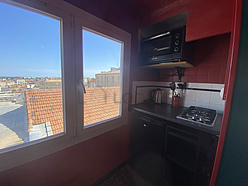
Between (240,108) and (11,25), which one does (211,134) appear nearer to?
(240,108)

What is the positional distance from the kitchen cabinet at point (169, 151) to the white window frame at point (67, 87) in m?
0.62

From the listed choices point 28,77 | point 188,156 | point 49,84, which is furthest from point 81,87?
point 188,156

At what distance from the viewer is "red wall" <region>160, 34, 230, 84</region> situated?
123cm

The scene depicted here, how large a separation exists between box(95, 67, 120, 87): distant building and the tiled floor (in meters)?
1.32

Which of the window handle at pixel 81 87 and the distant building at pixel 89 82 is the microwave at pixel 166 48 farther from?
the window handle at pixel 81 87

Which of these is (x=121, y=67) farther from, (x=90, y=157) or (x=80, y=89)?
(x=90, y=157)

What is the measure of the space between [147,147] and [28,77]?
143 cm

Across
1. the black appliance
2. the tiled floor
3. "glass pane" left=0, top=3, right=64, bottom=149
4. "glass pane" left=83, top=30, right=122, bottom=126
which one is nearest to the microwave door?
"glass pane" left=83, top=30, right=122, bottom=126

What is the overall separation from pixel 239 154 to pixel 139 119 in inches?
41.0

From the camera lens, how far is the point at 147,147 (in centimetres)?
125

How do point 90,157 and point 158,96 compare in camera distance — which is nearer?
point 90,157

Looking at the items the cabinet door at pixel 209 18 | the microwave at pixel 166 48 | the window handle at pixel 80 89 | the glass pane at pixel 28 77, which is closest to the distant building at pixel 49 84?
the glass pane at pixel 28 77

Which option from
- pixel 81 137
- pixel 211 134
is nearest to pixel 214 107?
pixel 211 134

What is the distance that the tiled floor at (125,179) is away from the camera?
1.29m
